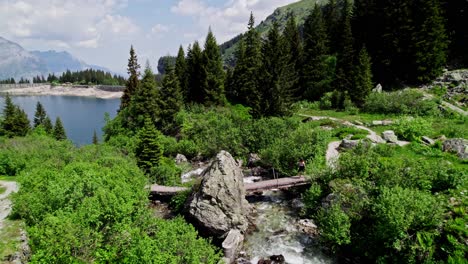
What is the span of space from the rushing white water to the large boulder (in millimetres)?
1378

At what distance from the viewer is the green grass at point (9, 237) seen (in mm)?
14944

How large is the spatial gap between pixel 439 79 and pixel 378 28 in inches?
588

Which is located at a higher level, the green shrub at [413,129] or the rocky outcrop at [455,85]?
the rocky outcrop at [455,85]

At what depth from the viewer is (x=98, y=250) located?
43.1ft

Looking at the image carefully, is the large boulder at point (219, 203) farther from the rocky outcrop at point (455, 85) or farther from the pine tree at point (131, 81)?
the pine tree at point (131, 81)

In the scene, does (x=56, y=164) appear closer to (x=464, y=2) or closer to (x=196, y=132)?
(x=196, y=132)

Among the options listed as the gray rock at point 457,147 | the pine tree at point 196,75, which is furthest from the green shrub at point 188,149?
the gray rock at point 457,147

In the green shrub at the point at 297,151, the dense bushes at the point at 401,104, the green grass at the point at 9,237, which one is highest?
the dense bushes at the point at 401,104

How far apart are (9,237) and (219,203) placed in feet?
39.9

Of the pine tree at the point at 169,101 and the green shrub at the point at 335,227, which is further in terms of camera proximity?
the pine tree at the point at 169,101

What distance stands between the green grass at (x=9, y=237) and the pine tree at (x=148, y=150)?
13.9 metres

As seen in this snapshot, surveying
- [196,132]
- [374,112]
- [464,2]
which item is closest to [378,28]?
[464,2]

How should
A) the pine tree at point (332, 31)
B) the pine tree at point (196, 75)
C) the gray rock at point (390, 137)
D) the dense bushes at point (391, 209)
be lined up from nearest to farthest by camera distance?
1. the dense bushes at point (391, 209)
2. the gray rock at point (390, 137)
3. the pine tree at point (196, 75)
4. the pine tree at point (332, 31)

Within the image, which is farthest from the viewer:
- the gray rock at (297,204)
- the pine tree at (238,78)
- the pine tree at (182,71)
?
the pine tree at (182,71)
